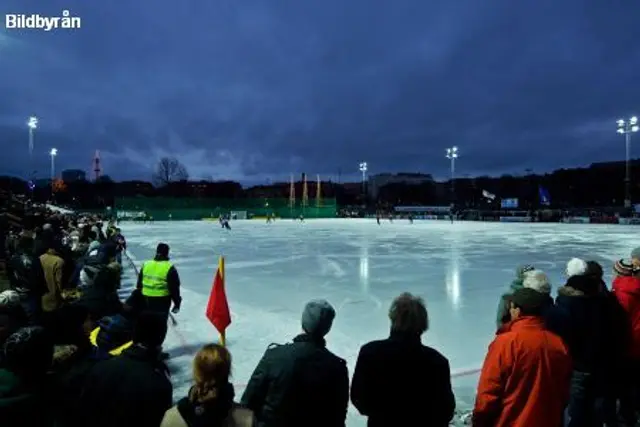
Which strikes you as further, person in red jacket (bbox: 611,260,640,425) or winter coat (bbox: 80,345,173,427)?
person in red jacket (bbox: 611,260,640,425)

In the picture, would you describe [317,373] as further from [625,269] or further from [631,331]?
[625,269]

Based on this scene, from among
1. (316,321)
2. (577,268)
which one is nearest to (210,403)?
(316,321)

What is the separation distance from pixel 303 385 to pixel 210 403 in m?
0.70

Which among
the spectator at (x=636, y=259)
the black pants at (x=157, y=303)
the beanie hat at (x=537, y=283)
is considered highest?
the spectator at (x=636, y=259)

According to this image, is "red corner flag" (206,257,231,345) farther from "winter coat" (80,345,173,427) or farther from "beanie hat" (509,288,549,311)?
"beanie hat" (509,288,549,311)

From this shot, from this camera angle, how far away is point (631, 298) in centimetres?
444

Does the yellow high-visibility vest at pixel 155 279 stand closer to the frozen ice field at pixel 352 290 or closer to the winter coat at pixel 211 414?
the frozen ice field at pixel 352 290

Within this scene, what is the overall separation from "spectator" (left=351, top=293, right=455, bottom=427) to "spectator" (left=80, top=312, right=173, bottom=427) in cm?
113

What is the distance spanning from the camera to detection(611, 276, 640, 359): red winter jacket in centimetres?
434

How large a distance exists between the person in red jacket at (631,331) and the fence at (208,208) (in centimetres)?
5990

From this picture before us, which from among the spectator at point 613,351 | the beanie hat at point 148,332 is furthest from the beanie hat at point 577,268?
the beanie hat at point 148,332

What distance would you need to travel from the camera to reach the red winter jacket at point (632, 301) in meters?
4.34

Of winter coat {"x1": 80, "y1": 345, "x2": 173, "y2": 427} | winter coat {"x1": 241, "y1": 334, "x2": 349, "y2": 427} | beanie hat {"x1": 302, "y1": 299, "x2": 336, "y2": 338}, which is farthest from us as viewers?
beanie hat {"x1": 302, "y1": 299, "x2": 336, "y2": 338}

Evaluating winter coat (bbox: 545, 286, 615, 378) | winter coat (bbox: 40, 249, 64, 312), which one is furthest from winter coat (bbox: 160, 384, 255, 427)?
winter coat (bbox: 40, 249, 64, 312)
